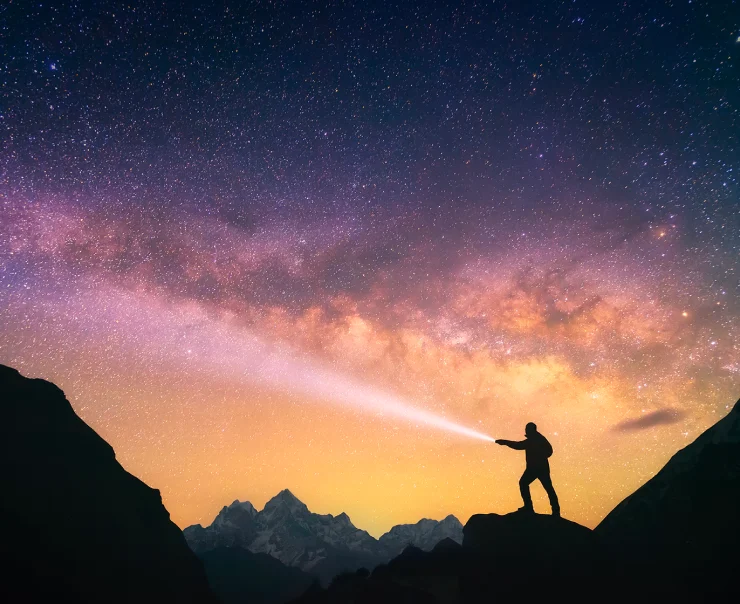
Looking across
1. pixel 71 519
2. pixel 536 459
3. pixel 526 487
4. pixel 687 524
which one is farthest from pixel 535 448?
pixel 71 519

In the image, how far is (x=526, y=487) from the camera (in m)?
14.2

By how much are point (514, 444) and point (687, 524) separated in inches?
263

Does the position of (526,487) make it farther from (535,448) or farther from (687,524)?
(687,524)

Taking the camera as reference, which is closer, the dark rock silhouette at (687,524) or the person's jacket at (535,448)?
the dark rock silhouette at (687,524)

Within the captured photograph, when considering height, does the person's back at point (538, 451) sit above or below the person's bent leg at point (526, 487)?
above

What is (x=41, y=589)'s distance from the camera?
105ft

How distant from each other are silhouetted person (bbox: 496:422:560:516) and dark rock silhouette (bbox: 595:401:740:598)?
2.66m

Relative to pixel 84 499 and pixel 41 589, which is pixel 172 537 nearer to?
pixel 84 499

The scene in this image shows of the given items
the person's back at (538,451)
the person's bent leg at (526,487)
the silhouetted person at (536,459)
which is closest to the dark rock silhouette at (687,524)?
the silhouetted person at (536,459)

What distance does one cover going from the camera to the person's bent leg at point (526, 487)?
45.6 ft

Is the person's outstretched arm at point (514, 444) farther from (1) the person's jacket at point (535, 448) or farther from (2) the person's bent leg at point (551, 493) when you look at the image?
(2) the person's bent leg at point (551, 493)

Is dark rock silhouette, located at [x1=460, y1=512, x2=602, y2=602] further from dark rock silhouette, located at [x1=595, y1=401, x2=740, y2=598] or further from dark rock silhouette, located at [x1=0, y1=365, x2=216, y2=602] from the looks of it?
dark rock silhouette, located at [x1=0, y1=365, x2=216, y2=602]

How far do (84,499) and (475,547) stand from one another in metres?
52.6

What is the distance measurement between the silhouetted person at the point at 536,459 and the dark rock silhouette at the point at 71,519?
134 ft
